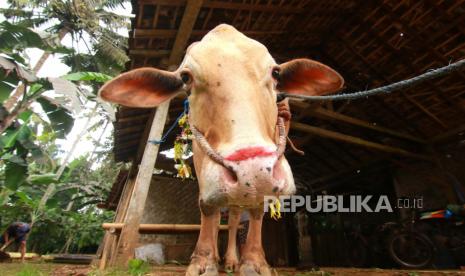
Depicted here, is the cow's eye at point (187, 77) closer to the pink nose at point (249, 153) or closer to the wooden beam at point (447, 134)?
the pink nose at point (249, 153)

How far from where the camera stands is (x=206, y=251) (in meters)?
2.85

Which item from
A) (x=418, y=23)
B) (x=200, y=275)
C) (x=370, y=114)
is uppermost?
(x=418, y=23)

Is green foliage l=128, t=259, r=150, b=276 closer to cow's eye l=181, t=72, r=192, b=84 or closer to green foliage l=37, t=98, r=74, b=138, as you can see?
cow's eye l=181, t=72, r=192, b=84

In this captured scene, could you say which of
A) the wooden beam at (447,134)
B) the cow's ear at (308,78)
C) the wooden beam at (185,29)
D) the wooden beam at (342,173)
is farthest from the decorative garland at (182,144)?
the wooden beam at (342,173)

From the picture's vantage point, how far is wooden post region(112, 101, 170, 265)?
3.55 metres

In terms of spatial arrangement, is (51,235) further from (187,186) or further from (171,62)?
(171,62)

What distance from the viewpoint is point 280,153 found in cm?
170

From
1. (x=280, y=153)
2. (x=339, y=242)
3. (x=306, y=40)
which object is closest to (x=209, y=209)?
(x=280, y=153)

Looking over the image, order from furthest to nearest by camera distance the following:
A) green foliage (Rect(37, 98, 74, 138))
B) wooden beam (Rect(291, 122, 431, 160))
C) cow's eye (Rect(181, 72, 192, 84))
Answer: green foliage (Rect(37, 98, 74, 138)) → wooden beam (Rect(291, 122, 431, 160)) → cow's eye (Rect(181, 72, 192, 84))

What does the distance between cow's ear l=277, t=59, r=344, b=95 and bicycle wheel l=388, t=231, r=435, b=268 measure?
4.48 metres

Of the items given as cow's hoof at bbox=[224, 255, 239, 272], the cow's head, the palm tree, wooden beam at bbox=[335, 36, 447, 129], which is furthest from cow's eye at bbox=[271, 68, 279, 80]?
the palm tree

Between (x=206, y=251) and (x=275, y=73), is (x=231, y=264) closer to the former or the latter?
(x=206, y=251)

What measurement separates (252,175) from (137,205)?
8.99 ft

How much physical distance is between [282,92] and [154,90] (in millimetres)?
1046
